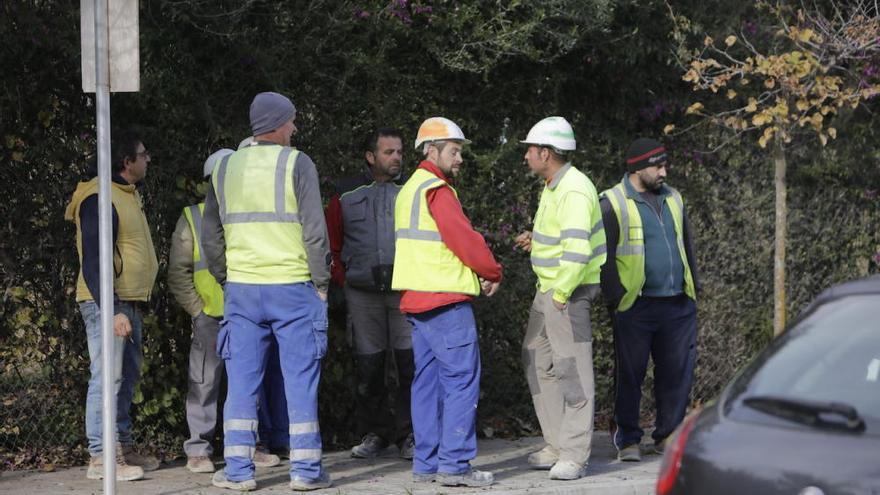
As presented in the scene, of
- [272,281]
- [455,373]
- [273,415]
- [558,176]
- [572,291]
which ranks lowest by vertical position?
[273,415]

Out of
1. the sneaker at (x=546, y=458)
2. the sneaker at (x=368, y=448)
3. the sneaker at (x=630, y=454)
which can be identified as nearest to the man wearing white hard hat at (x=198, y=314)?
the sneaker at (x=368, y=448)

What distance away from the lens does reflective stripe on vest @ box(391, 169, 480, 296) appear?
8172mm

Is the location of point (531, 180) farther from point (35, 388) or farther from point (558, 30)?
point (35, 388)

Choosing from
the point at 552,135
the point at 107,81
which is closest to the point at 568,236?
the point at 552,135

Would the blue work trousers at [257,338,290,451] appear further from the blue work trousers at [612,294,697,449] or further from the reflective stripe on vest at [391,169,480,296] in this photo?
the blue work trousers at [612,294,697,449]

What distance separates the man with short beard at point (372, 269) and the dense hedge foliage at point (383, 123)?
50 cm

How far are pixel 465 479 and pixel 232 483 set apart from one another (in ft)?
4.39

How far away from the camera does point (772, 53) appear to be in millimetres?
11789

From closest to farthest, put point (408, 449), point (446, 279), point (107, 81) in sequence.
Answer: point (107, 81), point (446, 279), point (408, 449)

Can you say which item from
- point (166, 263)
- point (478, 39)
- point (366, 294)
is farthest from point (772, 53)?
point (166, 263)

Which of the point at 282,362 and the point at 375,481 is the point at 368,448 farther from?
the point at 282,362

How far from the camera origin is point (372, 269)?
9.20m

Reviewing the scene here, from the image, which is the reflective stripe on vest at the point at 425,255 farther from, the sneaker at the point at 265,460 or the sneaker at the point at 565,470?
the sneaker at the point at 265,460

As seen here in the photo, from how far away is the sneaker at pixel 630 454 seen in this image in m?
9.35
